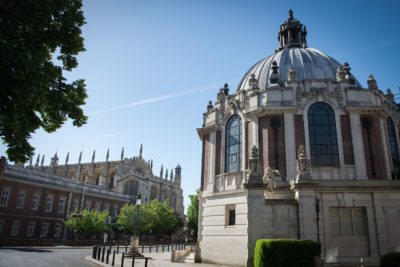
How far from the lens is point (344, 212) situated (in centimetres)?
1588

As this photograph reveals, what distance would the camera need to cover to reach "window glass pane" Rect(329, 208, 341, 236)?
15.5m

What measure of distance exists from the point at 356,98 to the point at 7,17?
2143cm

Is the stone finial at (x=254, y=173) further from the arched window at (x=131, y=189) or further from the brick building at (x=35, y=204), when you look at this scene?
the arched window at (x=131, y=189)

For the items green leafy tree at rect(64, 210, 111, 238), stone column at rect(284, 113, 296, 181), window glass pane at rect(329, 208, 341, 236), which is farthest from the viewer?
green leafy tree at rect(64, 210, 111, 238)

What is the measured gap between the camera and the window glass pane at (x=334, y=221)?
51.0 feet

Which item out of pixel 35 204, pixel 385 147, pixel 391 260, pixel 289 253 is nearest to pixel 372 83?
pixel 385 147

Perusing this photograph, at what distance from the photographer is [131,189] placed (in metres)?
74.0

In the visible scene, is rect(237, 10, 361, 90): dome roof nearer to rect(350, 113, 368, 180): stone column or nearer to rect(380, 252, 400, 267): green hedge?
rect(350, 113, 368, 180): stone column

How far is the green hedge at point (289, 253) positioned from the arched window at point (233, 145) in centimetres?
1004

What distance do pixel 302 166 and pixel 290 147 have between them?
17.3ft

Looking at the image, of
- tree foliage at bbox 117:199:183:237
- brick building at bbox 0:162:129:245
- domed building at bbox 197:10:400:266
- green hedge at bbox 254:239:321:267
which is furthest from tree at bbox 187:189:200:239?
Answer: green hedge at bbox 254:239:321:267

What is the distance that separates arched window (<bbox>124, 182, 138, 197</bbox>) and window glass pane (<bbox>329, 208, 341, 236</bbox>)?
6291 cm

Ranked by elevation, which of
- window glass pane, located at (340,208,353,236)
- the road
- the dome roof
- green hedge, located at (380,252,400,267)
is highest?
the dome roof

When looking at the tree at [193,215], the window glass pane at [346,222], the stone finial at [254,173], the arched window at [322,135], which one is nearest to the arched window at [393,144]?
the arched window at [322,135]
